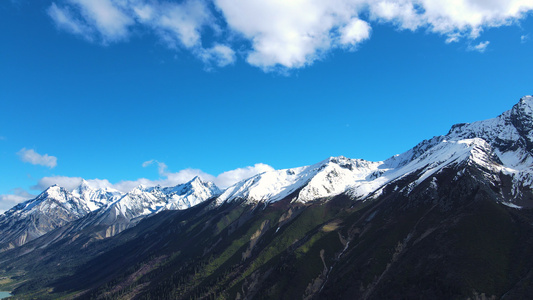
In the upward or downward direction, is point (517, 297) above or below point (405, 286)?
below

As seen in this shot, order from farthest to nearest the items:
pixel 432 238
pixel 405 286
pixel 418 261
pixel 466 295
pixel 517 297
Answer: pixel 432 238
pixel 418 261
pixel 405 286
pixel 466 295
pixel 517 297

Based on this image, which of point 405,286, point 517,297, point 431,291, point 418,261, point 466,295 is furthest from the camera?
point 418,261

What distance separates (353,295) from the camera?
621 ft

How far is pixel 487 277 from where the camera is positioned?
154 m

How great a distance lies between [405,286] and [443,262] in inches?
926

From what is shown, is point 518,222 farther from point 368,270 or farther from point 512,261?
point 368,270

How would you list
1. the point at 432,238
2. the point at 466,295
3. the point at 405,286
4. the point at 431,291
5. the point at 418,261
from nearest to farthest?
the point at 466,295
the point at 431,291
the point at 405,286
the point at 418,261
the point at 432,238

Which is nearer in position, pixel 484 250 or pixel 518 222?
pixel 484 250

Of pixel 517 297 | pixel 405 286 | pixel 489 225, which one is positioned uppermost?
pixel 489 225

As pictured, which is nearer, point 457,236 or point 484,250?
point 484,250

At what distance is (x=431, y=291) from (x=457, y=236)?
147 feet

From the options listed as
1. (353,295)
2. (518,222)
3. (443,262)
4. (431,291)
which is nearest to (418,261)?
(443,262)

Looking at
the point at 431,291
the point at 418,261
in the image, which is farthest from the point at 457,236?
the point at 431,291

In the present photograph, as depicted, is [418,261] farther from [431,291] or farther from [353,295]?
[353,295]
